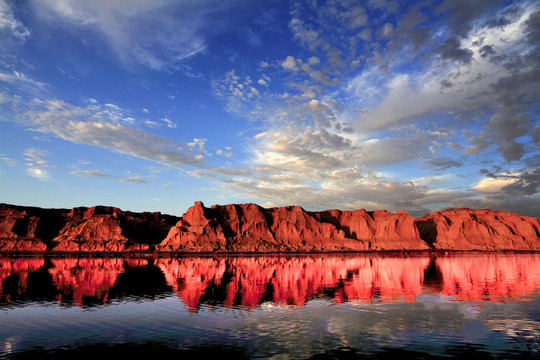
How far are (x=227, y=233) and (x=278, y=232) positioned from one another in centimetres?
2854

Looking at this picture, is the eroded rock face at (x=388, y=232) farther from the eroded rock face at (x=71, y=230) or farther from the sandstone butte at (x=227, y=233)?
the eroded rock face at (x=71, y=230)

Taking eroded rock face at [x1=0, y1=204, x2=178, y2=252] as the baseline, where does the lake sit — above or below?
below

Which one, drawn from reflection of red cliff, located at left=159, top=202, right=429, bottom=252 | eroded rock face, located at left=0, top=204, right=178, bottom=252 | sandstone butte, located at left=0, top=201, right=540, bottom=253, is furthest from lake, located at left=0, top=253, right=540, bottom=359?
eroded rock face, located at left=0, top=204, right=178, bottom=252

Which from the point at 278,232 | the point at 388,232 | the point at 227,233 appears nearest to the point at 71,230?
the point at 227,233

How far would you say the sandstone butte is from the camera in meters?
156

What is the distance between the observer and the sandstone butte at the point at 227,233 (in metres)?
156

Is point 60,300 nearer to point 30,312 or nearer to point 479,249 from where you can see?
point 30,312

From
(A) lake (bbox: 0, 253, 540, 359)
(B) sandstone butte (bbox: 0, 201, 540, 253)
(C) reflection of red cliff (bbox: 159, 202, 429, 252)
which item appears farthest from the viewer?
(C) reflection of red cliff (bbox: 159, 202, 429, 252)

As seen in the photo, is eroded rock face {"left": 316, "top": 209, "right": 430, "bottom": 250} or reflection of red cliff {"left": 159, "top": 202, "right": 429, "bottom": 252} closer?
reflection of red cliff {"left": 159, "top": 202, "right": 429, "bottom": 252}

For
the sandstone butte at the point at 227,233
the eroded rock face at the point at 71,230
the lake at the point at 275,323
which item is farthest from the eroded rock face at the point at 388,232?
the lake at the point at 275,323

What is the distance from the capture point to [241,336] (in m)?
17.9

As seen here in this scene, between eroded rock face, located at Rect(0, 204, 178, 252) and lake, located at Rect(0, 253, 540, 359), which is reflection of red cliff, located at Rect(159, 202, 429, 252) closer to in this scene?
eroded rock face, located at Rect(0, 204, 178, 252)

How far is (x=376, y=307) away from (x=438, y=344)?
386 inches

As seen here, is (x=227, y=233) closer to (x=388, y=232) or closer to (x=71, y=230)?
(x=71, y=230)
